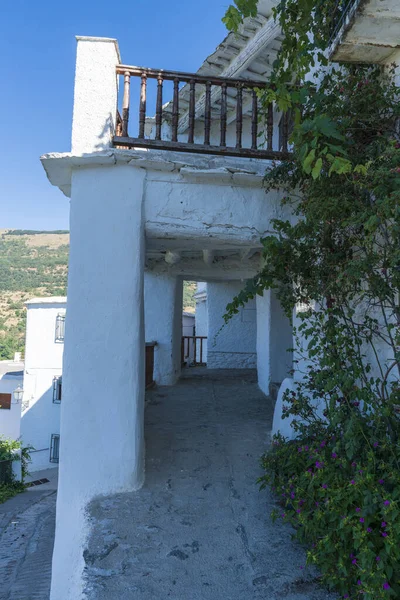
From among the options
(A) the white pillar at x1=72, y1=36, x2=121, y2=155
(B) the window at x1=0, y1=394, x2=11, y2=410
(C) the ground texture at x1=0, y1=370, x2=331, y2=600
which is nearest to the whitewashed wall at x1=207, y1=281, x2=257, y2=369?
(C) the ground texture at x1=0, y1=370, x2=331, y2=600

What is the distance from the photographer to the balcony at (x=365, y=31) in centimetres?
250

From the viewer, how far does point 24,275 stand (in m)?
53.2

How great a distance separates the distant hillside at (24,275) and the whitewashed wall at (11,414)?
49.9ft

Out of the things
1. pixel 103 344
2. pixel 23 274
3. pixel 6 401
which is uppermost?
pixel 23 274

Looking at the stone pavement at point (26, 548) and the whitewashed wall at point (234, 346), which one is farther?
the whitewashed wall at point (234, 346)

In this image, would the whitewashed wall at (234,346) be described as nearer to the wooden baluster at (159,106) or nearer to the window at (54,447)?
the wooden baluster at (159,106)

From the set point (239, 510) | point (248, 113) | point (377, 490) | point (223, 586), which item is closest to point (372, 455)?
point (377, 490)

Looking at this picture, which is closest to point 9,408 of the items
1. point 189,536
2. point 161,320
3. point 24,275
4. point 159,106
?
point 161,320

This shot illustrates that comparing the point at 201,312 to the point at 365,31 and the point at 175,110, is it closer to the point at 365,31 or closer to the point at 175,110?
the point at 175,110

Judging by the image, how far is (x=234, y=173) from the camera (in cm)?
391

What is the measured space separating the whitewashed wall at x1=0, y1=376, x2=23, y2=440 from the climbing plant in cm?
1602

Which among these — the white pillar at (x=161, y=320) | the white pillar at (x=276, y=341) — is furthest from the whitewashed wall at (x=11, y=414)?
the white pillar at (x=276, y=341)

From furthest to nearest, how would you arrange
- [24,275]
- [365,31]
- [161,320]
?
[24,275], [161,320], [365,31]

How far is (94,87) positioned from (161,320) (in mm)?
4737
